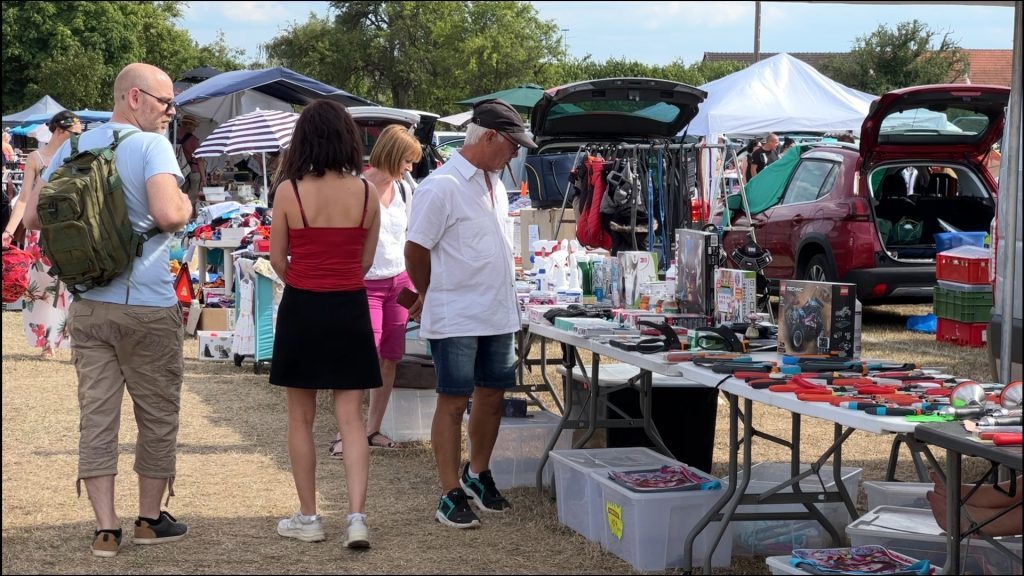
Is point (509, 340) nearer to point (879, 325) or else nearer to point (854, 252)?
point (854, 252)

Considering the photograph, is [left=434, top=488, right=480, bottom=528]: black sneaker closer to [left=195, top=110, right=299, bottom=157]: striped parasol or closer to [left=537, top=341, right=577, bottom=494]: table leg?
[left=537, top=341, right=577, bottom=494]: table leg

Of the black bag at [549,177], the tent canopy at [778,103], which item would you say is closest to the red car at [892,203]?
the black bag at [549,177]

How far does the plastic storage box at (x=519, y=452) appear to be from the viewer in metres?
5.95

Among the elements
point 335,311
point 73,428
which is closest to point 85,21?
point 73,428

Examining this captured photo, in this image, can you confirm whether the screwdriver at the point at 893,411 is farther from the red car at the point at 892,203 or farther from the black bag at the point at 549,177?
the black bag at the point at 549,177

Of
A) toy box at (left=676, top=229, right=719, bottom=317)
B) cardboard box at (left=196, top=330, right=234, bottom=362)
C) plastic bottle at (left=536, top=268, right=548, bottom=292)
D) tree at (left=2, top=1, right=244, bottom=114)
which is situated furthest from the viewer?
tree at (left=2, top=1, right=244, bottom=114)

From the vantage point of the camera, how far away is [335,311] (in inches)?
184

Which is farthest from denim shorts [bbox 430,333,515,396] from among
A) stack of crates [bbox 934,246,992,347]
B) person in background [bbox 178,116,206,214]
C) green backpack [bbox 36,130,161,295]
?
person in background [bbox 178,116,206,214]

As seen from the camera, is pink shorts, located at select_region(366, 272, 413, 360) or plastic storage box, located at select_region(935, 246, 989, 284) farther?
plastic storage box, located at select_region(935, 246, 989, 284)

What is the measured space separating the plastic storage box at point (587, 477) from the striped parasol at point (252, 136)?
29.0 feet

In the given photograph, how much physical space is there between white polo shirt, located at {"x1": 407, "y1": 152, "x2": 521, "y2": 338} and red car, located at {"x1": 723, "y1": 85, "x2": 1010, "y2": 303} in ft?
17.1

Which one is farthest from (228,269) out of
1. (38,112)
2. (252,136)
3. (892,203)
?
(38,112)

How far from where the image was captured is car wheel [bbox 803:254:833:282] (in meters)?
10.5

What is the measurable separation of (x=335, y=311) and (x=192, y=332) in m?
6.76
